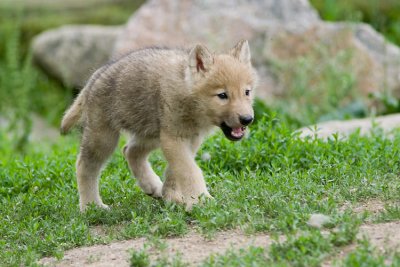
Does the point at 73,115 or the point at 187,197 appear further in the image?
the point at 73,115

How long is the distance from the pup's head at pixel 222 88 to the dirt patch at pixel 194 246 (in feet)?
3.52

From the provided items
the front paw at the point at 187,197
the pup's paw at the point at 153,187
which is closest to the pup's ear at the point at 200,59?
the front paw at the point at 187,197

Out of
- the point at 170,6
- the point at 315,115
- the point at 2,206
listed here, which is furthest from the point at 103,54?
the point at 2,206

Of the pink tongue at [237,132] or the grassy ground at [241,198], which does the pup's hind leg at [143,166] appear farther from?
the pink tongue at [237,132]

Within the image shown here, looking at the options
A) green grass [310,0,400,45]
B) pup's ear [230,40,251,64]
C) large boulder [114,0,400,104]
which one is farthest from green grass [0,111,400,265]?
green grass [310,0,400,45]

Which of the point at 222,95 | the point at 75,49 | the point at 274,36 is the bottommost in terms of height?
the point at 75,49

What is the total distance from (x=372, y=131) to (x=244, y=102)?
3033mm

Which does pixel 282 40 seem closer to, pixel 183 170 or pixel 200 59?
pixel 200 59

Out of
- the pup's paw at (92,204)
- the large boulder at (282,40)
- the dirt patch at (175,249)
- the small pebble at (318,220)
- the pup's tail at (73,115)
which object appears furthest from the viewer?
the large boulder at (282,40)

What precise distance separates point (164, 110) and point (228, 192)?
0.90m

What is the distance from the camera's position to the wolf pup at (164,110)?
6848mm

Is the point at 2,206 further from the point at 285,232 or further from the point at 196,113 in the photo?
the point at 285,232

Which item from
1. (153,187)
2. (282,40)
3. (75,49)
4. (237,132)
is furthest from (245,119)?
(75,49)

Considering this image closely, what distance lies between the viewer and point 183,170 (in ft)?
22.4
